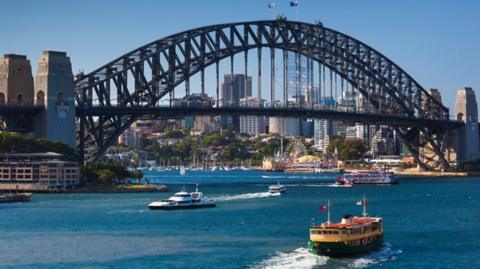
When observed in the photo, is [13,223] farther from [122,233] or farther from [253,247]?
[253,247]

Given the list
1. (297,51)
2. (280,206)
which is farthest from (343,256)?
(297,51)

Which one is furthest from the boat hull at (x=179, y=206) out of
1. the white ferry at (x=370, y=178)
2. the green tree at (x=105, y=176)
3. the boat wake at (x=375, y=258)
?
the white ferry at (x=370, y=178)

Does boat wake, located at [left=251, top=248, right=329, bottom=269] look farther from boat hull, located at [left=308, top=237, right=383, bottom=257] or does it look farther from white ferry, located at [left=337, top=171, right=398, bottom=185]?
white ferry, located at [left=337, top=171, right=398, bottom=185]

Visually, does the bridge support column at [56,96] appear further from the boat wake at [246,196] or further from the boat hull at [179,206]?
the boat hull at [179,206]

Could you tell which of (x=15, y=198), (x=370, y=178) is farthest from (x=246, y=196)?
(x=370, y=178)

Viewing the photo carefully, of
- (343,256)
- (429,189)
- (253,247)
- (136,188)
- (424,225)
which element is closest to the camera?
(343,256)

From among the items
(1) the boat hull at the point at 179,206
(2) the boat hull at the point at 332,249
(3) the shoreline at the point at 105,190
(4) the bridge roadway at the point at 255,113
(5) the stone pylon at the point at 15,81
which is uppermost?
(5) the stone pylon at the point at 15,81

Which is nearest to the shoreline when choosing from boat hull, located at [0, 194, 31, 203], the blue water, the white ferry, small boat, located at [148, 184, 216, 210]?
the blue water
